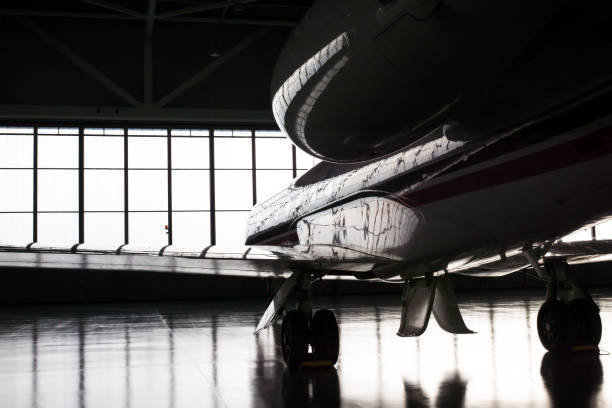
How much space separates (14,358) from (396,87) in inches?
382

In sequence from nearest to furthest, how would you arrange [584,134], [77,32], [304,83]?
[304,83], [584,134], [77,32]

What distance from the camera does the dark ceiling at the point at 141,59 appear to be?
846 inches

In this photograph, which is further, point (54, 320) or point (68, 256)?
point (54, 320)

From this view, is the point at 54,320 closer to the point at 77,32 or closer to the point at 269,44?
the point at 77,32

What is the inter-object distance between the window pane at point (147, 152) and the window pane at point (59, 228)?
3.22 m

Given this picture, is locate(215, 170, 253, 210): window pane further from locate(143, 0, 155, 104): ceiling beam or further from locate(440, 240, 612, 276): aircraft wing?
locate(440, 240, 612, 276): aircraft wing

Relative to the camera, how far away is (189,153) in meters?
29.2

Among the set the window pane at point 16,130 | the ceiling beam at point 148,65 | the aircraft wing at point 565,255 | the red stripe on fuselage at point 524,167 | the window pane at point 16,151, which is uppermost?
the ceiling beam at point 148,65

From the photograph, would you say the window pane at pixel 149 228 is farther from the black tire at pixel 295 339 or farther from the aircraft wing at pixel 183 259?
the black tire at pixel 295 339

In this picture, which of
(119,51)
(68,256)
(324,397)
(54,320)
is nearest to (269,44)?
(119,51)

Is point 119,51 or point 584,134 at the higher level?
point 119,51

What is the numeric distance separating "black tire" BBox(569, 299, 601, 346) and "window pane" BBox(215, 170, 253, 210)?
20.7m

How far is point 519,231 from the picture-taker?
17.0ft

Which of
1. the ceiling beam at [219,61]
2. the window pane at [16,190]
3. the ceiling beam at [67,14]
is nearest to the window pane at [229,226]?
the ceiling beam at [219,61]
